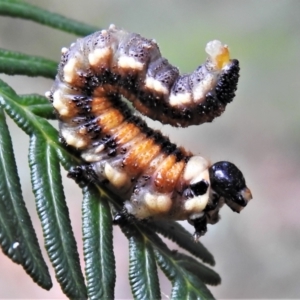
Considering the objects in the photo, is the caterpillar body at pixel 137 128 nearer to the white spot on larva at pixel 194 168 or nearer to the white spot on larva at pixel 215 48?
the white spot on larva at pixel 194 168

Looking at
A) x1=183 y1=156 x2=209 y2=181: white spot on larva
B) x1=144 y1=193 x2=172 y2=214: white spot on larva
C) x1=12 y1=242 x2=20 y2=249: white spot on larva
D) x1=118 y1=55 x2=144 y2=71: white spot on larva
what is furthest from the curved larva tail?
x1=12 y1=242 x2=20 y2=249: white spot on larva

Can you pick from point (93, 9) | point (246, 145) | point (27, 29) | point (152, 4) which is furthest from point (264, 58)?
point (27, 29)

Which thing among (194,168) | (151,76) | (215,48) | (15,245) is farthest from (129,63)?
(15,245)

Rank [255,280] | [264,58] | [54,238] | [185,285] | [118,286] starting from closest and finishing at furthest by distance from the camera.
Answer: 1. [54,238]
2. [185,285]
3. [118,286]
4. [255,280]
5. [264,58]

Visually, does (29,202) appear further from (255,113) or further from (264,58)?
(264,58)

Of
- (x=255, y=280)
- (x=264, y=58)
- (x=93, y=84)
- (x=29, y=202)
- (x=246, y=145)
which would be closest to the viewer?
(x=93, y=84)

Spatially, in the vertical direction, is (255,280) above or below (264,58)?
below

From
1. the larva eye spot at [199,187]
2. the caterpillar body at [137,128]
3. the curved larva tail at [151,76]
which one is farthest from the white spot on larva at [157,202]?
the curved larva tail at [151,76]
